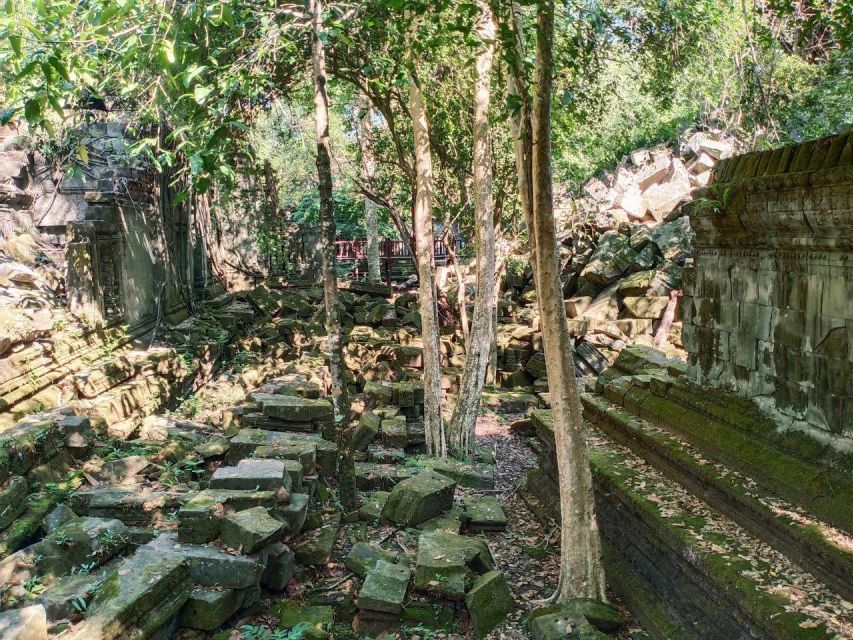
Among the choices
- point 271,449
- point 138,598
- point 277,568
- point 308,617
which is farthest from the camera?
point 271,449

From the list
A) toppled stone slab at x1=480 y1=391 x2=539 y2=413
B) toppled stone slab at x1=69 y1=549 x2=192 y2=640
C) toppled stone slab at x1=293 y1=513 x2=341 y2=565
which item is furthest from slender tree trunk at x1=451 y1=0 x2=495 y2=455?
toppled stone slab at x1=69 y1=549 x2=192 y2=640

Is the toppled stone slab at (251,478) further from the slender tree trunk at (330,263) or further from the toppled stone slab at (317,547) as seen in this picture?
the slender tree trunk at (330,263)

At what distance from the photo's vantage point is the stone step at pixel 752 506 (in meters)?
3.30

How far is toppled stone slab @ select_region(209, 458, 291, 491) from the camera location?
4848mm

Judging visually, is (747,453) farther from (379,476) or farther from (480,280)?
→ (480,280)

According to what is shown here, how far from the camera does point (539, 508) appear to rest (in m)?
6.91

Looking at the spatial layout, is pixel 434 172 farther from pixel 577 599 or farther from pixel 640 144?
pixel 640 144

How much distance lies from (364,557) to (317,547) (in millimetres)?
379

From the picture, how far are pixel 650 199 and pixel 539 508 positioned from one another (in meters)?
14.8

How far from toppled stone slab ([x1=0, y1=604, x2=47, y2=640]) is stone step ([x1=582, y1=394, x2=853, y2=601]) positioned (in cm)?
382

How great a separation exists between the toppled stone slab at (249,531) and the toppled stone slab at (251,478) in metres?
0.44

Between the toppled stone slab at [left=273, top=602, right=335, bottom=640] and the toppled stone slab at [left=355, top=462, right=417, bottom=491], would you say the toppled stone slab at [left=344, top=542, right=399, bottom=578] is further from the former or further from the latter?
the toppled stone slab at [left=355, top=462, right=417, bottom=491]

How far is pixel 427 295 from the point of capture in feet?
28.1

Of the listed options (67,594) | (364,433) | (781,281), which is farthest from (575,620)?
(364,433)
